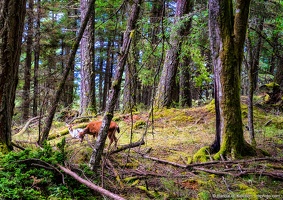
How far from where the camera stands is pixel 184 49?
6.48 metres

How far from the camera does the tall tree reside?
3125 millimetres

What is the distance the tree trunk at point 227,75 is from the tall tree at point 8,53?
3413mm

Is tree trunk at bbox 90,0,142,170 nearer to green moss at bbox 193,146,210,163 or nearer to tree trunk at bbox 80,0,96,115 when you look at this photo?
green moss at bbox 193,146,210,163

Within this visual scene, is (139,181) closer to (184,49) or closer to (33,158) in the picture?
(33,158)

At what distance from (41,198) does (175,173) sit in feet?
7.28

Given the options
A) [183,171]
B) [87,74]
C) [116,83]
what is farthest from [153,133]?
[87,74]

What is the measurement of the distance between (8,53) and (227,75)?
369 cm

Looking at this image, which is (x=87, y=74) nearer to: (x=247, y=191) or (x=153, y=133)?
(x=153, y=133)

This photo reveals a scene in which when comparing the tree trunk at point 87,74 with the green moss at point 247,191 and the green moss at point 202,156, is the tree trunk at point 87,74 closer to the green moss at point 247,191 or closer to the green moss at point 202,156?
the green moss at point 202,156

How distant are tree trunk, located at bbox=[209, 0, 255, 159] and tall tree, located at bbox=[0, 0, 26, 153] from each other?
134 inches

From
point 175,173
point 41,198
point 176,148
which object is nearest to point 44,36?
point 176,148

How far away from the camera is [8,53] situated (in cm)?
318

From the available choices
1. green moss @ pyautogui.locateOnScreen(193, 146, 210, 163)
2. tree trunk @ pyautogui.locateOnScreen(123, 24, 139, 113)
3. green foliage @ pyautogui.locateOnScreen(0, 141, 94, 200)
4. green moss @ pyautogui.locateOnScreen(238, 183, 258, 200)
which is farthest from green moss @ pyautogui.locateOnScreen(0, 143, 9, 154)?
green moss @ pyautogui.locateOnScreen(193, 146, 210, 163)

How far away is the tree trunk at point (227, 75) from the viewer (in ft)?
15.7
